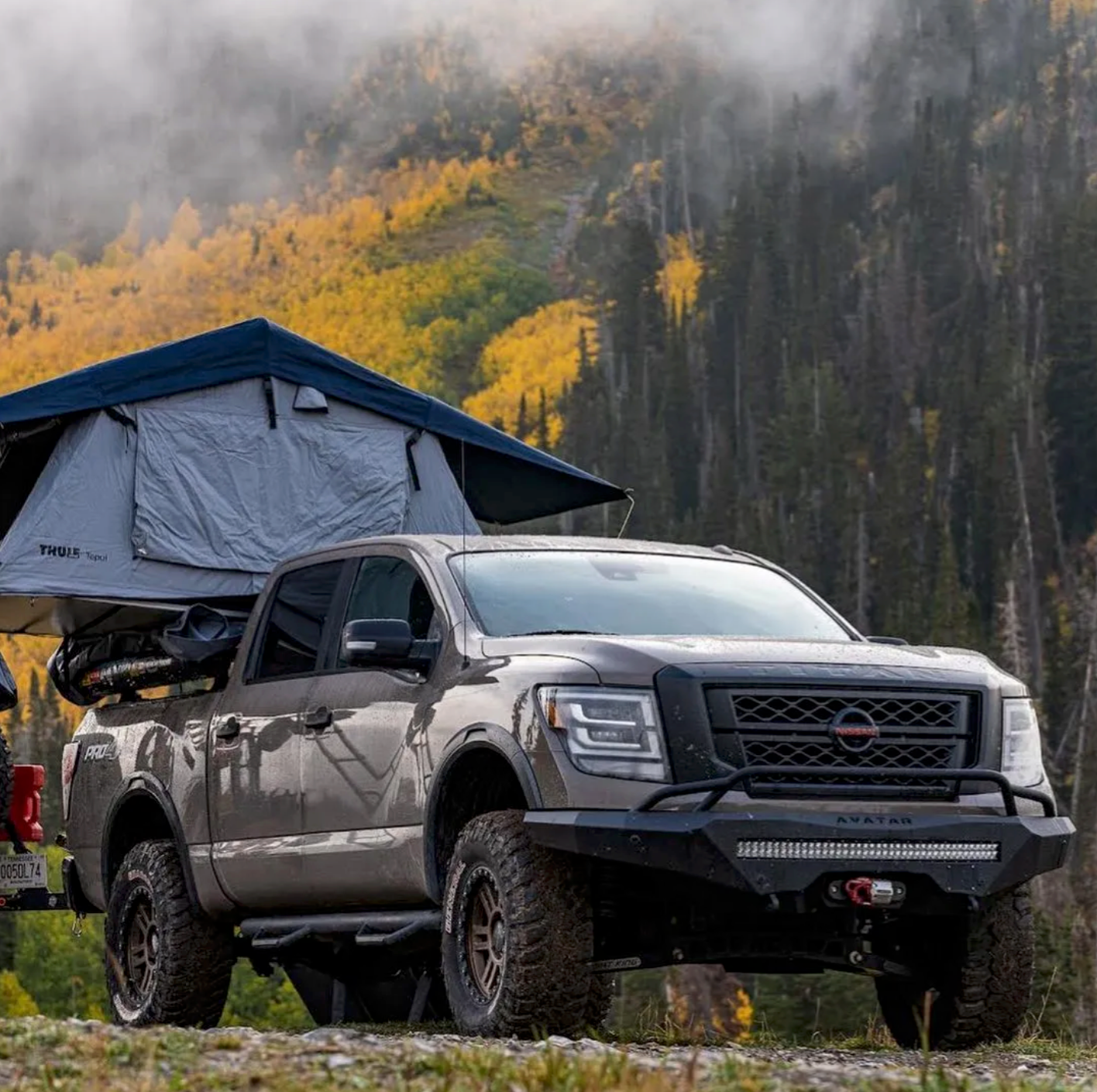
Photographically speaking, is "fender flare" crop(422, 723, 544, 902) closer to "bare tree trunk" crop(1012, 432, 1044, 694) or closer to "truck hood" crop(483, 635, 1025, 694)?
"truck hood" crop(483, 635, 1025, 694)

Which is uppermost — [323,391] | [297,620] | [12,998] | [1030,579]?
[1030,579]

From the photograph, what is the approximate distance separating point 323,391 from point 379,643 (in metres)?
6.69

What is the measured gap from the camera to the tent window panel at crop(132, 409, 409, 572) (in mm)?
14633

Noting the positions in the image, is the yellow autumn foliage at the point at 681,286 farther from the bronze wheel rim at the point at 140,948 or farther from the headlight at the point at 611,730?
the headlight at the point at 611,730

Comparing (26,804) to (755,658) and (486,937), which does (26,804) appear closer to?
(486,937)

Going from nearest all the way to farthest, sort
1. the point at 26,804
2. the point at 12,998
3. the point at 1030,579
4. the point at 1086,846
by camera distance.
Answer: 1. the point at 26,804
2. the point at 12,998
3. the point at 1086,846
4. the point at 1030,579

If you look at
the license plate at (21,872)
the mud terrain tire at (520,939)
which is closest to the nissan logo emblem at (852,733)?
the mud terrain tire at (520,939)

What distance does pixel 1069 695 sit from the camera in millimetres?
99812

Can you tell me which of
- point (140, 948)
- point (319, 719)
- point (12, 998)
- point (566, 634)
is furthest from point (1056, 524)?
point (566, 634)

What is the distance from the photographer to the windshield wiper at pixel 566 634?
876 centimetres

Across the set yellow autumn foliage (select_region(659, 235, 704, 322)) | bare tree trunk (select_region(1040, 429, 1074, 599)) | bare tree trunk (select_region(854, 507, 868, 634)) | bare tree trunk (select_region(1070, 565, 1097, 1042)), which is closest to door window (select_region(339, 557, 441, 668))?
bare tree trunk (select_region(1070, 565, 1097, 1042))

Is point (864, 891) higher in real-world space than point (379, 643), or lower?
lower

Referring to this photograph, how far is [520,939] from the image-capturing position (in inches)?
319

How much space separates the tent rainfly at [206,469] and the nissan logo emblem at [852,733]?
6.37 meters
